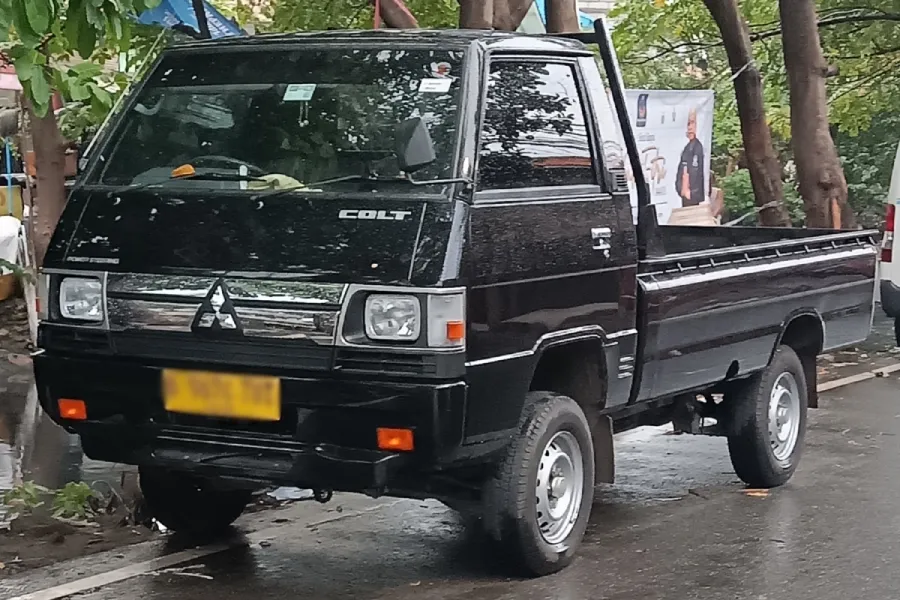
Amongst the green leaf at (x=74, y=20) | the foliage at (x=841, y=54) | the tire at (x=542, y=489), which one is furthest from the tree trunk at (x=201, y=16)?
the foliage at (x=841, y=54)

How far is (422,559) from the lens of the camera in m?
6.17

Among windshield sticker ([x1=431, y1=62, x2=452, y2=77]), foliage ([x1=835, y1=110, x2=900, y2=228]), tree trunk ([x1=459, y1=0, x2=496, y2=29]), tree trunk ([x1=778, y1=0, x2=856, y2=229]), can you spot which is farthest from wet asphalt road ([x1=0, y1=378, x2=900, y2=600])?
foliage ([x1=835, y1=110, x2=900, y2=228])

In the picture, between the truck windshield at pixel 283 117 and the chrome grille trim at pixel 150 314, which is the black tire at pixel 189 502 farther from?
the truck windshield at pixel 283 117

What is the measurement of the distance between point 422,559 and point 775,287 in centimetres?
259

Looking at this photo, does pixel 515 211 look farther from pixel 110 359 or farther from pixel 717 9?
pixel 717 9

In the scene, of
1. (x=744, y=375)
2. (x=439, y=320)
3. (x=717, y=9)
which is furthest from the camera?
(x=717, y=9)

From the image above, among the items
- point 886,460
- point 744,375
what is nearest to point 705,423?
point 744,375

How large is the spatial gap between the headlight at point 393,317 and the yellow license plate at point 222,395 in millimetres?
413

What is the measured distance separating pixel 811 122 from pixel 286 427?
9485 mm

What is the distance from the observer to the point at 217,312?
5.13 meters

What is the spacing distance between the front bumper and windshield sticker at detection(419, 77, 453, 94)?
1.27 metres

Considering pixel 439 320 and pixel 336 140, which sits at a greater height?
pixel 336 140

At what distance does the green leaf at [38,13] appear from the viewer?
18.7ft

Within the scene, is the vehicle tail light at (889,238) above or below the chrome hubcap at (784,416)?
above
